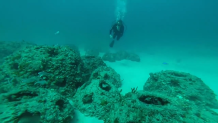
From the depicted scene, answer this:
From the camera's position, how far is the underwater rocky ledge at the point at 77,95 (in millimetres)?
2094

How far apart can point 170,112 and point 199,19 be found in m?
137

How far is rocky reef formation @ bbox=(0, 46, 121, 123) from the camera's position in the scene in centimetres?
228

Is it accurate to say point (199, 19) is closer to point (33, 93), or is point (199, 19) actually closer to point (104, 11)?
point (104, 11)

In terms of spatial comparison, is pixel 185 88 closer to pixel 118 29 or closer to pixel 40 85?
pixel 40 85

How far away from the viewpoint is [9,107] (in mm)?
2232

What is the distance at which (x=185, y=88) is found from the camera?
15.8ft

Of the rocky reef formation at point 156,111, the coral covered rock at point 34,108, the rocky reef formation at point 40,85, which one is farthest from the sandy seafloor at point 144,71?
the rocky reef formation at point 156,111

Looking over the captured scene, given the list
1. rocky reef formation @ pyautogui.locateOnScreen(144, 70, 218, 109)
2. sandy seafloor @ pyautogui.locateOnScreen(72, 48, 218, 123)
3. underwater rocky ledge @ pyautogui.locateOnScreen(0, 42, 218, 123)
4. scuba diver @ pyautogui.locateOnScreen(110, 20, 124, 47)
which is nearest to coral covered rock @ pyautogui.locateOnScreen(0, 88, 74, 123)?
underwater rocky ledge @ pyautogui.locateOnScreen(0, 42, 218, 123)

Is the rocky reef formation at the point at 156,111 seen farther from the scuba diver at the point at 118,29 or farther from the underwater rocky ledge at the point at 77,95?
the scuba diver at the point at 118,29

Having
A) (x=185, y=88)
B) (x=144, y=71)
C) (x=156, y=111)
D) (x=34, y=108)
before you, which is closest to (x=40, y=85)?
(x=34, y=108)

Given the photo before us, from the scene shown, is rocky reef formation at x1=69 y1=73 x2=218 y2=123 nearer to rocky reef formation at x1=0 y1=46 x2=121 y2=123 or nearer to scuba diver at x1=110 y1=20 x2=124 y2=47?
A: rocky reef formation at x1=0 y1=46 x2=121 y2=123

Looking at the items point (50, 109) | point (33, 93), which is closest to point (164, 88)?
point (50, 109)

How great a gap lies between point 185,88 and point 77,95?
180 inches

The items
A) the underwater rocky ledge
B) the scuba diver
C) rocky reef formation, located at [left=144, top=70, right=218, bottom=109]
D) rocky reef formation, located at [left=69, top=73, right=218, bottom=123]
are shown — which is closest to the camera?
rocky reef formation, located at [left=69, top=73, right=218, bottom=123]
